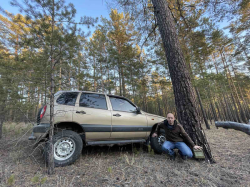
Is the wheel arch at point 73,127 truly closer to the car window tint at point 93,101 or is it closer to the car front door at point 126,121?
the car window tint at point 93,101

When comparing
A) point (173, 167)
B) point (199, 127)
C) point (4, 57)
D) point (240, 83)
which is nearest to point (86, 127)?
point (173, 167)

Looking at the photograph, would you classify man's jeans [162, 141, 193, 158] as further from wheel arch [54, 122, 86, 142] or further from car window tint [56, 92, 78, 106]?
car window tint [56, 92, 78, 106]

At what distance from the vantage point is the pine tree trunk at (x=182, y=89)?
281 centimetres

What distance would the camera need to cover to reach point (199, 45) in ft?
25.6

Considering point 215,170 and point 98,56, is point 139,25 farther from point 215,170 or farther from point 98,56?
point 98,56

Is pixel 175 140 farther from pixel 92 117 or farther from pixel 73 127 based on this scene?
pixel 73 127

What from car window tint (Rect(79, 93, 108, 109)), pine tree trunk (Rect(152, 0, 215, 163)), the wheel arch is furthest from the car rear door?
pine tree trunk (Rect(152, 0, 215, 163))

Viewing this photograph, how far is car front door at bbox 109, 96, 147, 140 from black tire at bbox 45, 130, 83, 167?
37.1 inches

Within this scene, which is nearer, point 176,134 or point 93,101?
point 176,134

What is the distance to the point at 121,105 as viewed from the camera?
358 cm

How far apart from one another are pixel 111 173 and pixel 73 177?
0.67 metres

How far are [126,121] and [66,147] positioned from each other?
1621mm

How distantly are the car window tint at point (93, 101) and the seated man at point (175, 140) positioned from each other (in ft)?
6.16

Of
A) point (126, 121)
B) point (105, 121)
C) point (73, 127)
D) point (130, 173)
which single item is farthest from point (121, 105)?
point (130, 173)
